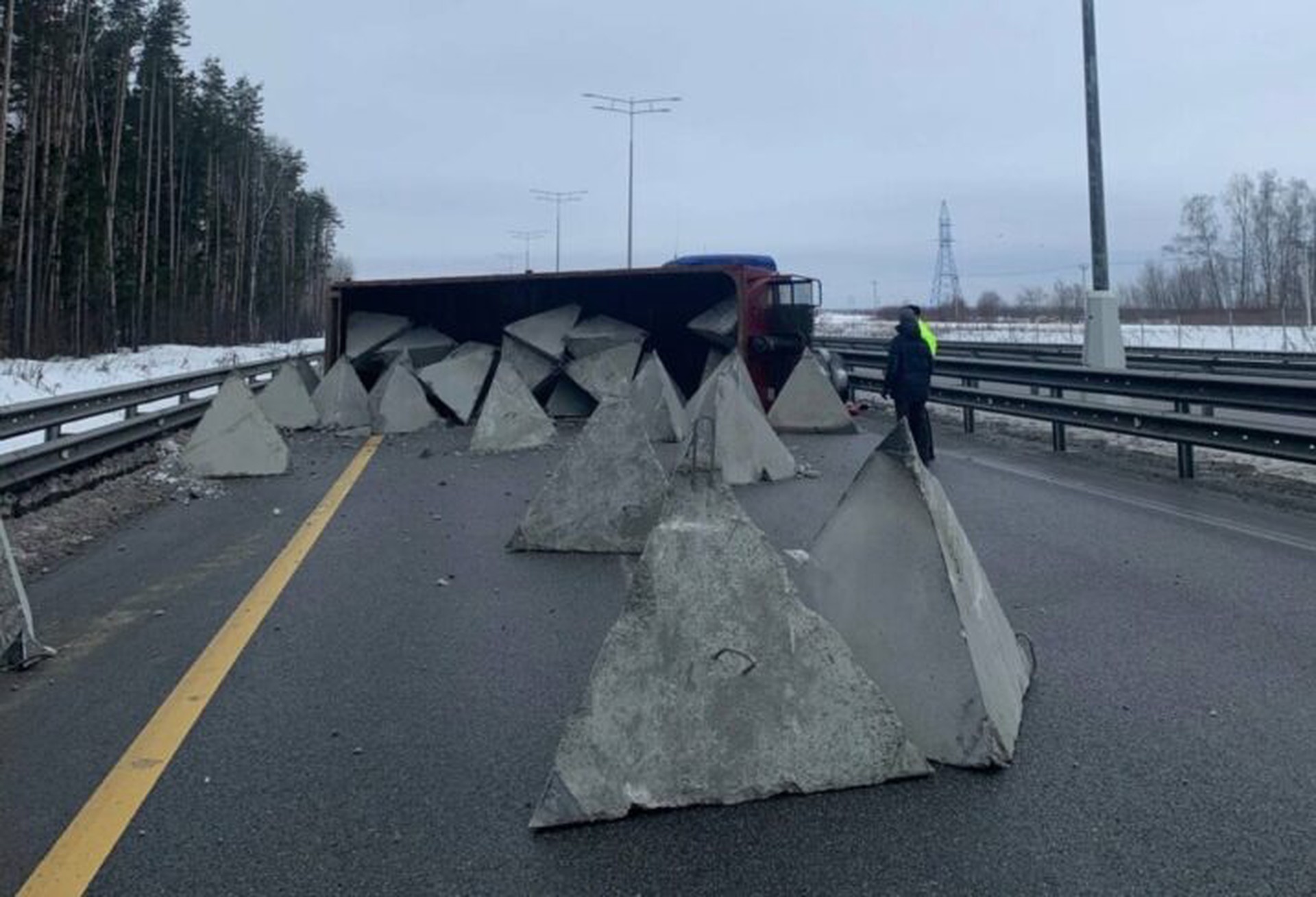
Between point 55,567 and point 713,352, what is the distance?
12.1 metres

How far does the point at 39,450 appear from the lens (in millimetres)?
10062

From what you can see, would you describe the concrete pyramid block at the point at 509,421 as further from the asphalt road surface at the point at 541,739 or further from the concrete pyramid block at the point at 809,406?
the asphalt road surface at the point at 541,739

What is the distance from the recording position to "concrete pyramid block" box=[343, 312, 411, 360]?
1966 centimetres

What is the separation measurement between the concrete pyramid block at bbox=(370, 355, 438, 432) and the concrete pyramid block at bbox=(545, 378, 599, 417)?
2.15 m

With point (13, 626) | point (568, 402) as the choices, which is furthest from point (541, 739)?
point (568, 402)

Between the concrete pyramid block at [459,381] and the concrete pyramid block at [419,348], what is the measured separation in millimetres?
822

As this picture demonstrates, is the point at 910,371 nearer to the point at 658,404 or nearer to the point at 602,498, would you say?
the point at 658,404

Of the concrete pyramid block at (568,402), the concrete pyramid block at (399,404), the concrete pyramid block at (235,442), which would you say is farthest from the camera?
the concrete pyramid block at (568,402)

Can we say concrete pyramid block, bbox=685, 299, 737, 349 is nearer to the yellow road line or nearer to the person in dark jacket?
the person in dark jacket

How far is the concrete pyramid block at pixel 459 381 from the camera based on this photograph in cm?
1844

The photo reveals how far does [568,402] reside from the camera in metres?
19.4

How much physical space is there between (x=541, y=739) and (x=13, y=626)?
9.66 ft

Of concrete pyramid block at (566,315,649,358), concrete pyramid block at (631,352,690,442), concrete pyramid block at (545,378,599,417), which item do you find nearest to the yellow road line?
concrete pyramid block at (631,352,690,442)

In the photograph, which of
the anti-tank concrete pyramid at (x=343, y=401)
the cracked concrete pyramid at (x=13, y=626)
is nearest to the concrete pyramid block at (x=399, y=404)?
the anti-tank concrete pyramid at (x=343, y=401)
